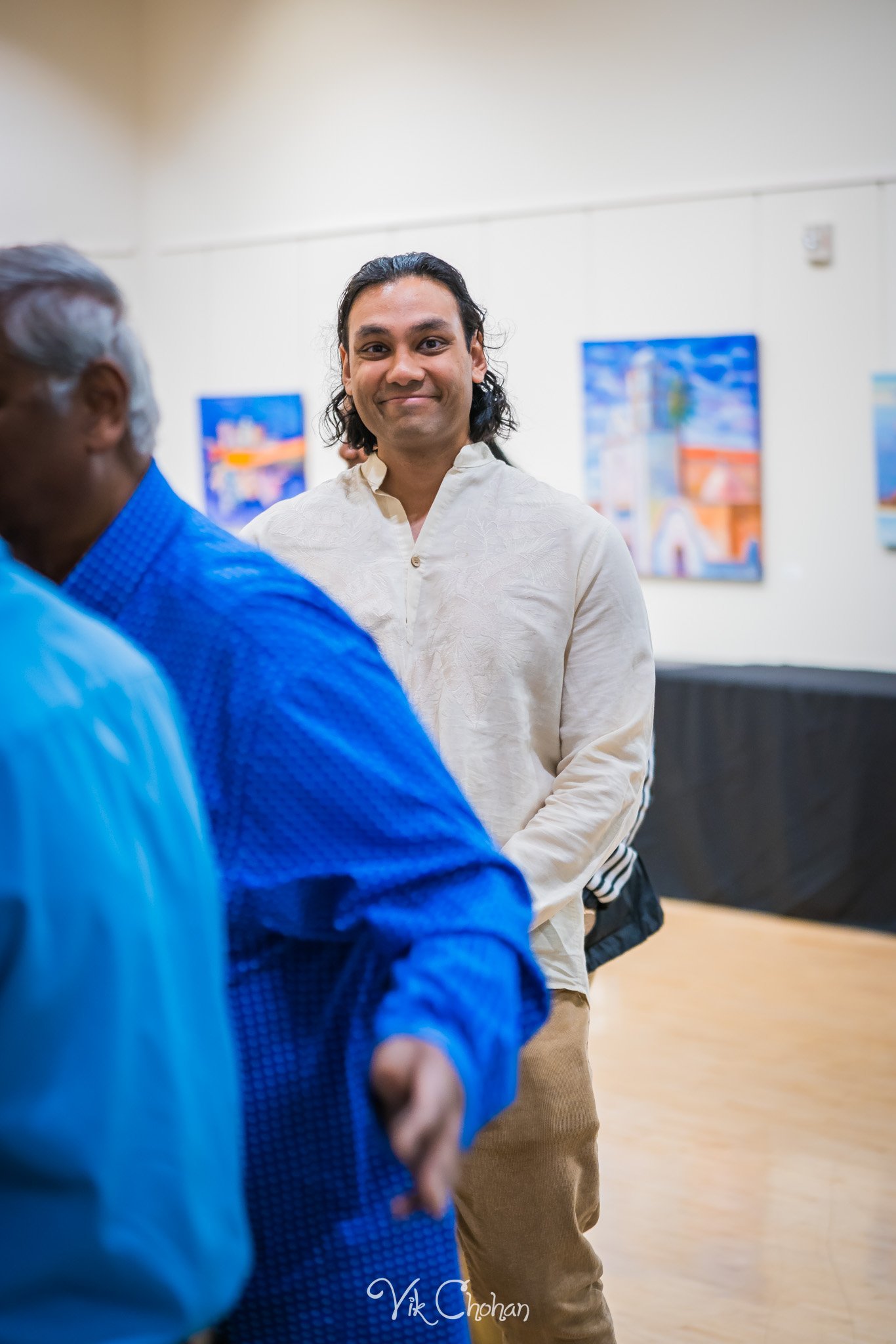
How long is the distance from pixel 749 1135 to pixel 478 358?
2708 millimetres

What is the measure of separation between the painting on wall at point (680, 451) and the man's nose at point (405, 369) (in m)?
4.99

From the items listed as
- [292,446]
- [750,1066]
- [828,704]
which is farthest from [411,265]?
[292,446]

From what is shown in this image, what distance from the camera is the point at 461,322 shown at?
2.78 meters

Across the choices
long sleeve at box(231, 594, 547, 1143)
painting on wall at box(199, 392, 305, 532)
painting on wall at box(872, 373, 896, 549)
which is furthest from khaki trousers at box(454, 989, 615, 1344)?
painting on wall at box(199, 392, 305, 532)

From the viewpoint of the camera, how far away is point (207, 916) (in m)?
0.90

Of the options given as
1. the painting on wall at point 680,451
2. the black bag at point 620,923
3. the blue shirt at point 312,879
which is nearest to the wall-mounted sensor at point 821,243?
the painting on wall at point 680,451

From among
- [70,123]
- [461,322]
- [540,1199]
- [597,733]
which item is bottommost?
[540,1199]

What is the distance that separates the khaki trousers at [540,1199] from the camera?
2408 mm

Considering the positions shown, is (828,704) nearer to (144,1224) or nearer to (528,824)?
(528,824)

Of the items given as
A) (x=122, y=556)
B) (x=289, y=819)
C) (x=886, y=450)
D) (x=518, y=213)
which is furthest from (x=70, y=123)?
(x=289, y=819)

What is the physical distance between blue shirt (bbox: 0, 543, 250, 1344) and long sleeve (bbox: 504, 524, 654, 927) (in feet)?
5.04

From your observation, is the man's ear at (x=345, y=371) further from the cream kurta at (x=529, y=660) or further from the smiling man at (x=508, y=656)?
the cream kurta at (x=529, y=660)

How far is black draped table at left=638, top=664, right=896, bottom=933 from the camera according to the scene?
6.23 metres

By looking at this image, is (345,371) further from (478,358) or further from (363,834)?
(363,834)
